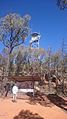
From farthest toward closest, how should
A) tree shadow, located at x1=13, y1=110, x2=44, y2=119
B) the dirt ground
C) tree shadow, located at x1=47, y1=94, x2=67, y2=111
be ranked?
tree shadow, located at x1=47, y1=94, x2=67, y2=111 → the dirt ground → tree shadow, located at x1=13, y1=110, x2=44, y2=119

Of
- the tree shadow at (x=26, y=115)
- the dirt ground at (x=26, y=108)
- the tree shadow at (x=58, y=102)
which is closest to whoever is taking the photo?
the tree shadow at (x=26, y=115)

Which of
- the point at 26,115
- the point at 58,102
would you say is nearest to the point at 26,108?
the point at 26,115

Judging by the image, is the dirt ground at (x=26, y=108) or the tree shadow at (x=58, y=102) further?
the tree shadow at (x=58, y=102)

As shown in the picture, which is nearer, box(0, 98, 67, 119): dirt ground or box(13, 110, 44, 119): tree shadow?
box(13, 110, 44, 119): tree shadow

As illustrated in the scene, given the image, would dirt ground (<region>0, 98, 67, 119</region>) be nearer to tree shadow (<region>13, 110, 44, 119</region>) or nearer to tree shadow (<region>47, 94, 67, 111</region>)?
tree shadow (<region>13, 110, 44, 119</region>)

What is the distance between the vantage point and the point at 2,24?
104ft

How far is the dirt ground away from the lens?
21913mm

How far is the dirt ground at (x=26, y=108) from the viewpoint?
21.9 metres

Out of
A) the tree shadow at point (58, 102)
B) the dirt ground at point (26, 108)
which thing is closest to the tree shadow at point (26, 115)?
the dirt ground at point (26, 108)

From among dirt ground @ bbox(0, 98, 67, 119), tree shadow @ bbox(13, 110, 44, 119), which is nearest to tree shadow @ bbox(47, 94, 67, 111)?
dirt ground @ bbox(0, 98, 67, 119)

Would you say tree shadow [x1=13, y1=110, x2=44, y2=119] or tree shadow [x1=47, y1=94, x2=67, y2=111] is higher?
tree shadow [x1=47, y1=94, x2=67, y2=111]

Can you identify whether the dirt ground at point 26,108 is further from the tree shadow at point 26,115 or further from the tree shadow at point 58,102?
the tree shadow at point 58,102

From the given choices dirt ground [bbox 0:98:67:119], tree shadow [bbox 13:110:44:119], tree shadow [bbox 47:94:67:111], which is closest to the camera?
tree shadow [bbox 13:110:44:119]

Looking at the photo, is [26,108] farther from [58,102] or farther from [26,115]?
[58,102]
